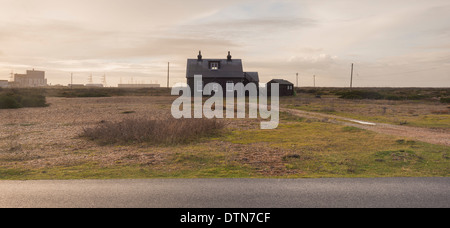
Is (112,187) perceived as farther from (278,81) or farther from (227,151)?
(278,81)

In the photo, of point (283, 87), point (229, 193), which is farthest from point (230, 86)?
point (229, 193)

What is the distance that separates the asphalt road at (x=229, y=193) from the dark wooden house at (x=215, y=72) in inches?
1923

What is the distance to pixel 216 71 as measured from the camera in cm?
5600

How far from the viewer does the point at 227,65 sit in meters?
57.4

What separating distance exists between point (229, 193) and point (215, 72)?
166 feet

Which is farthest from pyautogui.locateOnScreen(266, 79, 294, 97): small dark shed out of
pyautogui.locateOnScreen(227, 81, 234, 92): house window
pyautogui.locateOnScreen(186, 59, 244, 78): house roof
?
pyautogui.locateOnScreen(227, 81, 234, 92): house window

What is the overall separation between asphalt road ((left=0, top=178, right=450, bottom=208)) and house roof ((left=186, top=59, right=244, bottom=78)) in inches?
1926

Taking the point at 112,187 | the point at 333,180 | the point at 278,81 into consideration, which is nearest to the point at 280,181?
the point at 333,180

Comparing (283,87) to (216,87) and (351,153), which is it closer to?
(216,87)

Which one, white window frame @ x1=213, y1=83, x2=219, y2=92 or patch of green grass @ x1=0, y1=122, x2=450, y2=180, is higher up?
white window frame @ x1=213, y1=83, x2=219, y2=92

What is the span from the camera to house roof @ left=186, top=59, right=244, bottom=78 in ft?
182

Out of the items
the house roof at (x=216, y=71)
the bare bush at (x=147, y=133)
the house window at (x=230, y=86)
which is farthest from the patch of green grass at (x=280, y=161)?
the house roof at (x=216, y=71)

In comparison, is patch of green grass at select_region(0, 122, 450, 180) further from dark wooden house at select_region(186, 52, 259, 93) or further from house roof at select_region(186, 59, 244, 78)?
house roof at select_region(186, 59, 244, 78)

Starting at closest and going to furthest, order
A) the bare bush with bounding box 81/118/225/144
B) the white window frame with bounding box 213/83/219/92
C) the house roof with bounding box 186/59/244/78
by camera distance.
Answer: the bare bush with bounding box 81/118/225/144 → the white window frame with bounding box 213/83/219/92 → the house roof with bounding box 186/59/244/78
